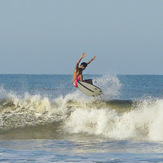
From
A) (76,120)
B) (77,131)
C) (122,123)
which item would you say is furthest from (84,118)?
(122,123)

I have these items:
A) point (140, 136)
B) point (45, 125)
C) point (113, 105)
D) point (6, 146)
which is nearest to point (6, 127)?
point (45, 125)

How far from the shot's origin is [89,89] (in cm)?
2220

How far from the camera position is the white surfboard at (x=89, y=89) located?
2172 centimetres

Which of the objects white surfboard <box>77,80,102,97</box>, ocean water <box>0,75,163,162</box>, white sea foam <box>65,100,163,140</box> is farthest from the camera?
white surfboard <box>77,80,102,97</box>

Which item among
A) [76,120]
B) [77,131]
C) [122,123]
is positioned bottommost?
[77,131]

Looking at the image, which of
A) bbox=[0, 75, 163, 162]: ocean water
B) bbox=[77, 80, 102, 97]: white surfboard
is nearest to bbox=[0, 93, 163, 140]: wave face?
bbox=[0, 75, 163, 162]: ocean water

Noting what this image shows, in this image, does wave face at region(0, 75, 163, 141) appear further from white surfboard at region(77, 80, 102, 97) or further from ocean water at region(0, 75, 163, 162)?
white surfboard at region(77, 80, 102, 97)

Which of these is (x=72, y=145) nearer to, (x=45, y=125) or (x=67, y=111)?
(x=45, y=125)

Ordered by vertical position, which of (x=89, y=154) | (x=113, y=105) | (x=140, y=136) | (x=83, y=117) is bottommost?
(x=89, y=154)

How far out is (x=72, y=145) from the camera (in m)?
14.6

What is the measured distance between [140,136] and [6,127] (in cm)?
510

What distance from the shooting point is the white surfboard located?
21722 mm

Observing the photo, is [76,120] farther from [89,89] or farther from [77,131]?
[89,89]

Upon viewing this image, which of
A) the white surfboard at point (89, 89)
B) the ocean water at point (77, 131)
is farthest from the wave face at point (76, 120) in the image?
the white surfboard at point (89, 89)
